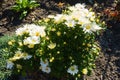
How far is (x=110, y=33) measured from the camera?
18.0ft

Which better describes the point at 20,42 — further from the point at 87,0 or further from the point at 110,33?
the point at 87,0

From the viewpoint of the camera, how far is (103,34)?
5.46 meters

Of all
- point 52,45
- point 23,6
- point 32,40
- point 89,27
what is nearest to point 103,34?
point 23,6

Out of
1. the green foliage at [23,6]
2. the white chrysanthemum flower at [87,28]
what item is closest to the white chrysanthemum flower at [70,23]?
the white chrysanthemum flower at [87,28]

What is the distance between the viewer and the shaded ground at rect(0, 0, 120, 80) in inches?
193

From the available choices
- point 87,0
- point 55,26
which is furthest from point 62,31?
point 87,0

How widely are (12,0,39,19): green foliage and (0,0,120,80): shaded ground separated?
0.28 ft

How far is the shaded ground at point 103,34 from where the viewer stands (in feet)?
16.1

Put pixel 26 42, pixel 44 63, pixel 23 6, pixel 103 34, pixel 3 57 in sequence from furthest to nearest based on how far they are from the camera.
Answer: pixel 23 6 → pixel 103 34 → pixel 3 57 → pixel 44 63 → pixel 26 42

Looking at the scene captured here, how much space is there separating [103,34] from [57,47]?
1.66 m

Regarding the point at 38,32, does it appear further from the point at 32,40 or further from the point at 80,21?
the point at 80,21

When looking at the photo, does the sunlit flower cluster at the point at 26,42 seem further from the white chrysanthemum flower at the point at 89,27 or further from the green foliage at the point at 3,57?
the white chrysanthemum flower at the point at 89,27

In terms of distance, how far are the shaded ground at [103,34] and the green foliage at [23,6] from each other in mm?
84

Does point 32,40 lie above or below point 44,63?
above
